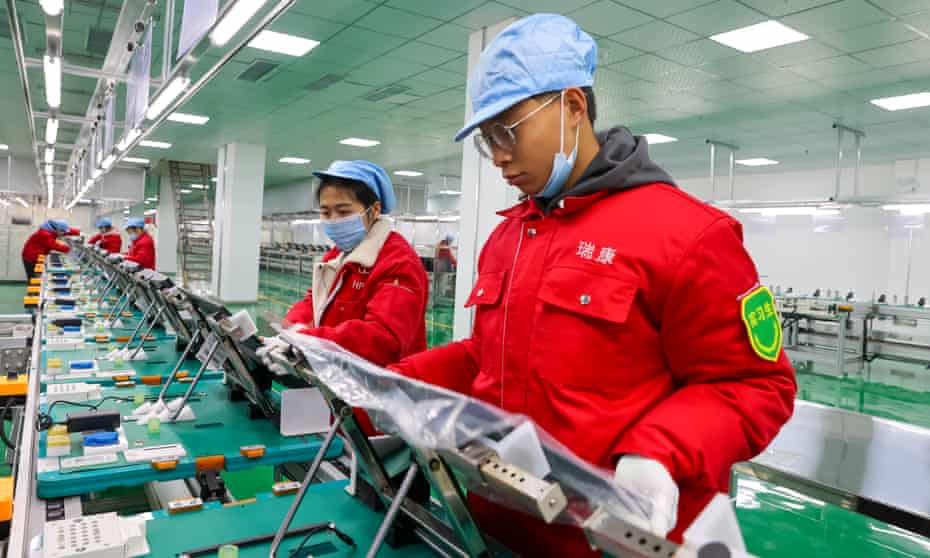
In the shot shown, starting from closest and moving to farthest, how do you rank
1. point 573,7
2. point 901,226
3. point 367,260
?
point 367,260 < point 573,7 < point 901,226

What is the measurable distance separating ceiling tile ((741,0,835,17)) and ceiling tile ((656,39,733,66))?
29.2 inches

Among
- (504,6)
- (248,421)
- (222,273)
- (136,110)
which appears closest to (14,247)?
(222,273)

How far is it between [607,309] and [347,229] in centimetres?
153

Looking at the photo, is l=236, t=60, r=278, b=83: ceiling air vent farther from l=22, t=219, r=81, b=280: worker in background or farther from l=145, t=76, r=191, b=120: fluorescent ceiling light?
l=22, t=219, r=81, b=280: worker in background

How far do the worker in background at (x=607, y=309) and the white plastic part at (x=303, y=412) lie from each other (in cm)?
78

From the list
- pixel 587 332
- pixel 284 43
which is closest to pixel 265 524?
pixel 587 332

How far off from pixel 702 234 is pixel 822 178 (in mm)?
13239

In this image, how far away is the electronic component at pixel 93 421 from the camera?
2.14 m

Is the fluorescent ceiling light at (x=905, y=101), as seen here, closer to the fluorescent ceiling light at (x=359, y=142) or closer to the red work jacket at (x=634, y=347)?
the red work jacket at (x=634, y=347)

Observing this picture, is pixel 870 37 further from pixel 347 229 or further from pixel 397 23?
pixel 347 229

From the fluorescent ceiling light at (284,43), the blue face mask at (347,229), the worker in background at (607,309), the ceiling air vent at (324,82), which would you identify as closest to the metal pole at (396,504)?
the worker in background at (607,309)

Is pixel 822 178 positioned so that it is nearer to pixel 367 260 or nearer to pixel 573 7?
pixel 573 7

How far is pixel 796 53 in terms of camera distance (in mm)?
5699

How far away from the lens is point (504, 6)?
5059 millimetres
